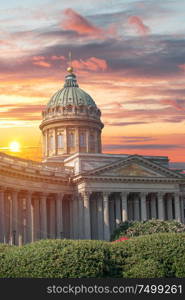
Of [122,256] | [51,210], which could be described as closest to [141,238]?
[122,256]

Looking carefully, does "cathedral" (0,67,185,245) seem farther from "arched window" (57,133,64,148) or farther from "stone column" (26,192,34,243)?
"arched window" (57,133,64,148)

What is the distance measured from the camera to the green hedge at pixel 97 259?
2770 cm

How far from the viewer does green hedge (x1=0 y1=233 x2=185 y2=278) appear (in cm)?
2770

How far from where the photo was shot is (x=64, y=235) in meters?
80.8

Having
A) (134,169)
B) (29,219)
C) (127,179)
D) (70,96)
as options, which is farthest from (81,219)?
(70,96)

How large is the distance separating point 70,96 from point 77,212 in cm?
3418

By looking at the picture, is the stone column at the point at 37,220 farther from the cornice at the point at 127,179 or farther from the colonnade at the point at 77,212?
the cornice at the point at 127,179

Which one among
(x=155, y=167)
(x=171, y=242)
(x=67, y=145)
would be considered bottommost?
(x=171, y=242)

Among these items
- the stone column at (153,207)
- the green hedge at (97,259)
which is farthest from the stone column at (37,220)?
the green hedge at (97,259)

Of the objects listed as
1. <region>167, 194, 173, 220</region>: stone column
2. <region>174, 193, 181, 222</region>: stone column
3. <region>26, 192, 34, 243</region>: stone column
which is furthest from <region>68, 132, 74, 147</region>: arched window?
<region>26, 192, 34, 243</region>: stone column

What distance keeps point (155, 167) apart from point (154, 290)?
63.7 metres

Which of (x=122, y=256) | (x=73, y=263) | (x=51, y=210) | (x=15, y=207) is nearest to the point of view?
(x=73, y=263)

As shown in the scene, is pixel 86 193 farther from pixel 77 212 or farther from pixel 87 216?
pixel 77 212

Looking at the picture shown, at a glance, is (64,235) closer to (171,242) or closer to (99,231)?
(99,231)
